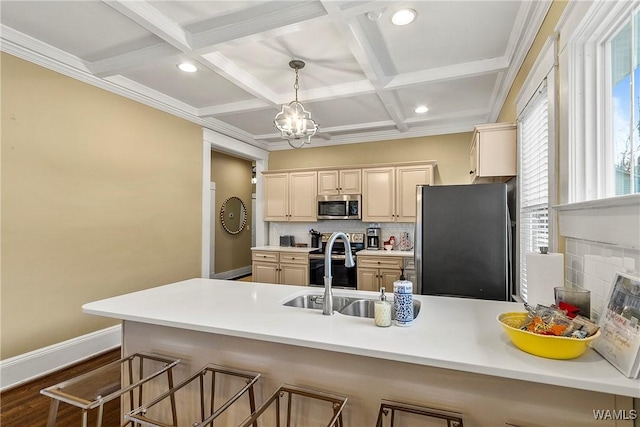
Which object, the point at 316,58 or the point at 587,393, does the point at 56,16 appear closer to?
the point at 316,58

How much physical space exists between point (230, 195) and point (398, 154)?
3785 millimetres

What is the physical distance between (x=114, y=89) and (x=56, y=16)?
1003 mm

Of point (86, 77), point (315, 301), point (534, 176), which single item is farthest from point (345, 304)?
point (86, 77)

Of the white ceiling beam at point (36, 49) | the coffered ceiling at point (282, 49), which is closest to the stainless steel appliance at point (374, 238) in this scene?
the coffered ceiling at point (282, 49)

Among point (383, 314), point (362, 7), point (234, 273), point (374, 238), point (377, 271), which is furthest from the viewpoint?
point (234, 273)

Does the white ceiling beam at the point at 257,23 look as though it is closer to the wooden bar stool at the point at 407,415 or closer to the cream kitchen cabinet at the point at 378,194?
the wooden bar stool at the point at 407,415

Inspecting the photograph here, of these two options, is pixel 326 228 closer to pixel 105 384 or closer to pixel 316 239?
pixel 316 239

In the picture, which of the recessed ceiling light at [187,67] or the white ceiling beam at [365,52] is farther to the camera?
the recessed ceiling light at [187,67]

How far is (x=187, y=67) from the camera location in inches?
114

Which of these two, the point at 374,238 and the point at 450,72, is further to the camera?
the point at 374,238

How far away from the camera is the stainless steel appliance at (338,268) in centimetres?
448

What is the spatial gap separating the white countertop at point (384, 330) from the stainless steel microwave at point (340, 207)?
2.83 metres

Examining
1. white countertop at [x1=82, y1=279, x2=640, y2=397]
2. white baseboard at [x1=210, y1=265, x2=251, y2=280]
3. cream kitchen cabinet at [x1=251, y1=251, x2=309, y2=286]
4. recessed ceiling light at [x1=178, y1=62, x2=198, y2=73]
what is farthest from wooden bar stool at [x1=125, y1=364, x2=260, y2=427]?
white baseboard at [x1=210, y1=265, x2=251, y2=280]

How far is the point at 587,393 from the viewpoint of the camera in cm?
106
